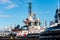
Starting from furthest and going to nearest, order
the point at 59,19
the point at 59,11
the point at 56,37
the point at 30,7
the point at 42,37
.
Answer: the point at 30,7 < the point at 59,11 < the point at 59,19 < the point at 42,37 < the point at 56,37

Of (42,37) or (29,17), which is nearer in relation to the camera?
(42,37)

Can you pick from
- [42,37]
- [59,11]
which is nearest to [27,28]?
[59,11]

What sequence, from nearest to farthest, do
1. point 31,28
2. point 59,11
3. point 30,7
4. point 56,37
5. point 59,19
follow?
point 56,37, point 59,19, point 59,11, point 31,28, point 30,7

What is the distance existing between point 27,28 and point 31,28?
426 cm

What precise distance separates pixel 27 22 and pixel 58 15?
75.6 meters

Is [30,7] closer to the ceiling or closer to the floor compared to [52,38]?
closer to the ceiling

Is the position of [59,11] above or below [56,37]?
above

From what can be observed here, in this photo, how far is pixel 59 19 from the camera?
4107 inches

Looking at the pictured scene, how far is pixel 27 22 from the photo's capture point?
184125 millimetres

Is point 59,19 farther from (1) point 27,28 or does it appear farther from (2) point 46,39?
(1) point 27,28

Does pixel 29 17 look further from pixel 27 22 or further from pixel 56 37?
pixel 56 37

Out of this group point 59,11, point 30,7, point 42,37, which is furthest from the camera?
point 30,7

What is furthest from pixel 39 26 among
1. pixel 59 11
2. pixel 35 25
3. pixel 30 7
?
pixel 59 11

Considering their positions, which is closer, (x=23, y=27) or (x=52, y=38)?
(x=52, y=38)
